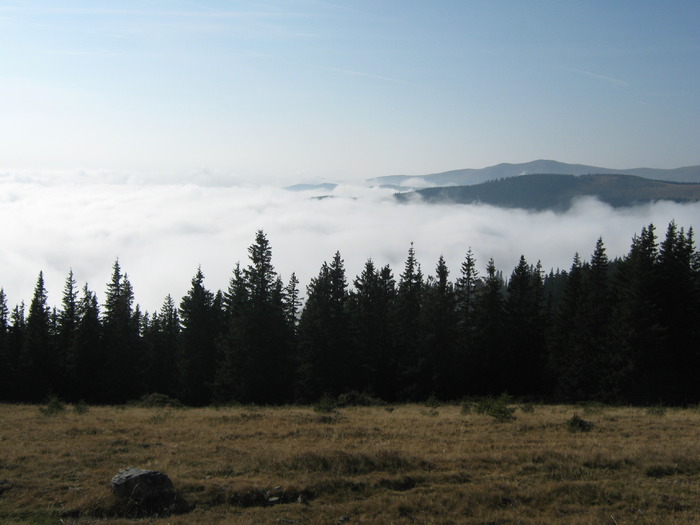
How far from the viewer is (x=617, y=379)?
39281 mm

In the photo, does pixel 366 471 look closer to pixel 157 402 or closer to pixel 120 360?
pixel 157 402

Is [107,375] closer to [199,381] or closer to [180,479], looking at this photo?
[199,381]

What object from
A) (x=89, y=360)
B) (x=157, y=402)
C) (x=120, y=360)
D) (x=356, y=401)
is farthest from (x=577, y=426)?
(x=89, y=360)

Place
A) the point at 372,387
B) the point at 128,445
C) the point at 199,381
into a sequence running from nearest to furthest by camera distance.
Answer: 1. the point at 128,445
2. the point at 372,387
3. the point at 199,381

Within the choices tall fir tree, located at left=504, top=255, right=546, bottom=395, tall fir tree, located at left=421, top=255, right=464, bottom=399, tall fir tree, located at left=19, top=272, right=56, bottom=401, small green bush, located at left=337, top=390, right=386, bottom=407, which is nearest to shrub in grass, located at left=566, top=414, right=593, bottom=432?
small green bush, located at left=337, top=390, right=386, bottom=407

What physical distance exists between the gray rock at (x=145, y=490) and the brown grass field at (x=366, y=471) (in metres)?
0.27

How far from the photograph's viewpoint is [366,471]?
13531mm

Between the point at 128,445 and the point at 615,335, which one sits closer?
the point at 128,445

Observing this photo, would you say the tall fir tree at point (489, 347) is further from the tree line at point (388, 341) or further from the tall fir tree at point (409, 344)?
the tall fir tree at point (409, 344)

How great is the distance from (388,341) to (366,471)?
36.0 metres

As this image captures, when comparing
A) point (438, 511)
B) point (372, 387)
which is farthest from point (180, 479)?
point (372, 387)

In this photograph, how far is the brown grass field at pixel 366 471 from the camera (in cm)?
1084

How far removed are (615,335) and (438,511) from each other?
1401 inches

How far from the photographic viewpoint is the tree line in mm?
40938
